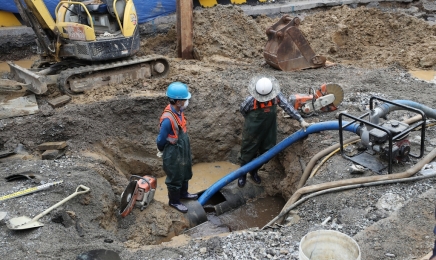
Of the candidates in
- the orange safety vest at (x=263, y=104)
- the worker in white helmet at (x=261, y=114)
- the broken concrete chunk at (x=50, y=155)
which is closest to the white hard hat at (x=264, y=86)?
the worker in white helmet at (x=261, y=114)

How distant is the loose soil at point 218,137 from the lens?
4.45 metres

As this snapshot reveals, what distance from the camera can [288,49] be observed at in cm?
913

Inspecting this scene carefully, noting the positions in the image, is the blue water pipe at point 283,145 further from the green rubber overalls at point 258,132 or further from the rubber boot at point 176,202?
the rubber boot at point 176,202

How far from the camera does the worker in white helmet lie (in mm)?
5945

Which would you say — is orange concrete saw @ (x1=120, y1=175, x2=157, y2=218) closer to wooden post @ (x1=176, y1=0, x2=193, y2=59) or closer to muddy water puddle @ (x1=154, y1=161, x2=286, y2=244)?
muddy water puddle @ (x1=154, y1=161, x2=286, y2=244)

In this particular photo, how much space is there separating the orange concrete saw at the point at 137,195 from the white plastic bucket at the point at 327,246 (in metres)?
2.75

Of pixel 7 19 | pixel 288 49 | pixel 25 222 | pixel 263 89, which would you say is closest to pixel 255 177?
pixel 263 89

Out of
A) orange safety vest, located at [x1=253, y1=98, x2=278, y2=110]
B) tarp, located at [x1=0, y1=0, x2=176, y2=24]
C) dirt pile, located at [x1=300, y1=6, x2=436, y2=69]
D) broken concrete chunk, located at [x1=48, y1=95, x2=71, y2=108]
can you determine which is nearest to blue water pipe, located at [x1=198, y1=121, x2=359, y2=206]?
orange safety vest, located at [x1=253, y1=98, x2=278, y2=110]

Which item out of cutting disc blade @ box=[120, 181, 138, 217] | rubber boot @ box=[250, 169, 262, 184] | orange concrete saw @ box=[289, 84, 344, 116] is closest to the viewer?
cutting disc blade @ box=[120, 181, 138, 217]

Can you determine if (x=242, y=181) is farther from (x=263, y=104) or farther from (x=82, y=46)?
(x=82, y=46)

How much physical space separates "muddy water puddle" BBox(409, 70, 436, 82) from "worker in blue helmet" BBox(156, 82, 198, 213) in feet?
19.5

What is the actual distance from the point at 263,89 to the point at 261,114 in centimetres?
48

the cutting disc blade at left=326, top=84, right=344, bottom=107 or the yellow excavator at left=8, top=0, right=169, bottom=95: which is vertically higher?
the yellow excavator at left=8, top=0, right=169, bottom=95

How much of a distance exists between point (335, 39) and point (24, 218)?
899 cm
